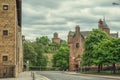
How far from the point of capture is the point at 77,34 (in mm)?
125125

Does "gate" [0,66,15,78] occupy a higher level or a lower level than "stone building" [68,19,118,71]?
lower

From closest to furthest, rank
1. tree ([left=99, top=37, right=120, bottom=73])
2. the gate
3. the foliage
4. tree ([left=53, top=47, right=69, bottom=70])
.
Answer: the gate < tree ([left=99, top=37, right=120, bottom=73]) < the foliage < tree ([left=53, top=47, right=69, bottom=70])

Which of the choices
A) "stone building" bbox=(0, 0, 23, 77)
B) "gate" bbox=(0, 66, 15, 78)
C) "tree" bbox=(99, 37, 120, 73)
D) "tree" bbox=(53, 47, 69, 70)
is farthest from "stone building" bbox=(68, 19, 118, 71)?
"gate" bbox=(0, 66, 15, 78)

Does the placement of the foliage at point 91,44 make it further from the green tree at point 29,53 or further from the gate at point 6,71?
the green tree at point 29,53

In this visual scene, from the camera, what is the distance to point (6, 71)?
47156 millimetres

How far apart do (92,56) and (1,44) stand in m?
43.5

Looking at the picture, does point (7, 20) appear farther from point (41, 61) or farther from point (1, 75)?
point (41, 61)

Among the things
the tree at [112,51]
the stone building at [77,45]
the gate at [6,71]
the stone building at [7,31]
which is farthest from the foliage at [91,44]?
the gate at [6,71]

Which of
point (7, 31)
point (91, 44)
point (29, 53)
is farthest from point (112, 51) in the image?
point (29, 53)

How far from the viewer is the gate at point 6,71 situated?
46812 millimetres

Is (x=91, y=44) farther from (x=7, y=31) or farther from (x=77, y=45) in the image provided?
(x=7, y=31)

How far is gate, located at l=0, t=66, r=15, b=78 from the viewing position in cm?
4681

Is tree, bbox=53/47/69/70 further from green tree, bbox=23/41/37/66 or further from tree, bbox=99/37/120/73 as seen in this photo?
tree, bbox=99/37/120/73

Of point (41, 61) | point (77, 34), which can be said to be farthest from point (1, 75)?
point (41, 61)
